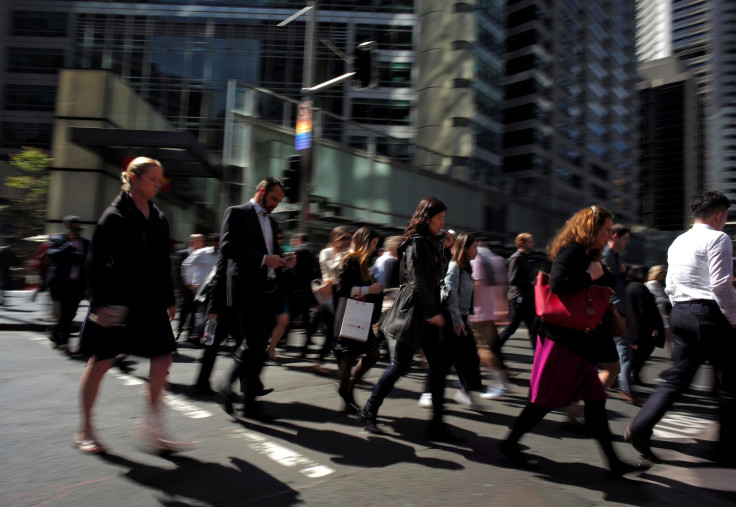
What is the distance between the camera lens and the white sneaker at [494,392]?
5.86 meters

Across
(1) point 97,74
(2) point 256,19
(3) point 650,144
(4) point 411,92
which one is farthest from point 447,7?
(3) point 650,144

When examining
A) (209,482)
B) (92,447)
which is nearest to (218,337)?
(92,447)

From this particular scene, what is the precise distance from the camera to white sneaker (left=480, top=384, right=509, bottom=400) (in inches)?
231

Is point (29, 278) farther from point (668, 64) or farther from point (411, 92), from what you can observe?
point (668, 64)

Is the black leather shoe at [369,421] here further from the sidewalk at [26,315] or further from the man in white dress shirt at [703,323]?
the sidewalk at [26,315]

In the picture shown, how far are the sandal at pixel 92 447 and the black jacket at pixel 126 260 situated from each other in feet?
3.10

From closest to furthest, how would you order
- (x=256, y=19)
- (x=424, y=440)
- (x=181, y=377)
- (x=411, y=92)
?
(x=424, y=440) → (x=181, y=377) → (x=256, y=19) → (x=411, y=92)

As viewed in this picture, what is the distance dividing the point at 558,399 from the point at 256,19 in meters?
37.7

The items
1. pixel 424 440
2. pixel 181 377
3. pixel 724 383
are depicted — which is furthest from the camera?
pixel 181 377

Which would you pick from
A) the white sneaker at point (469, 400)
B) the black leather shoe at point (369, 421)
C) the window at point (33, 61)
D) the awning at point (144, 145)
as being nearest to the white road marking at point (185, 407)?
the black leather shoe at point (369, 421)

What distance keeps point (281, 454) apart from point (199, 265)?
17.2 ft

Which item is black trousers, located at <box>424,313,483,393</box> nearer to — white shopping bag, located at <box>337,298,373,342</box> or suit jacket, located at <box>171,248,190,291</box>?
white shopping bag, located at <box>337,298,373,342</box>

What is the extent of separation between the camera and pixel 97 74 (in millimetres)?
16266

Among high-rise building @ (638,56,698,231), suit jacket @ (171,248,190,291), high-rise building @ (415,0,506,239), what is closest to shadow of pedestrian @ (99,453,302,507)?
suit jacket @ (171,248,190,291)
